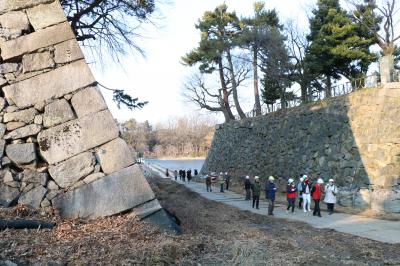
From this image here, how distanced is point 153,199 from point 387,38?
24397mm

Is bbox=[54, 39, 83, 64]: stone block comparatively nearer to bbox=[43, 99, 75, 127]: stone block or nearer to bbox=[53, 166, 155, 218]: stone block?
bbox=[43, 99, 75, 127]: stone block

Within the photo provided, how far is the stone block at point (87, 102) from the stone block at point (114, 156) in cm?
66

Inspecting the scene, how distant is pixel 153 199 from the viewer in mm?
6809

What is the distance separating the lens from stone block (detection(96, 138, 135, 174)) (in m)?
6.71

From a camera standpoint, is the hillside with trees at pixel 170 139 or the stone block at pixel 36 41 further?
the hillside with trees at pixel 170 139

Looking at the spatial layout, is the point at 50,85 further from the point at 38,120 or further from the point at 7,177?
the point at 7,177

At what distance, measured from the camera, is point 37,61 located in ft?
22.7

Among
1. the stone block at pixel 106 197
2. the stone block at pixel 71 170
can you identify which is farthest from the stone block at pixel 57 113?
the stone block at pixel 106 197

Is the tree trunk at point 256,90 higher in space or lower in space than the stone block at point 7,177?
higher

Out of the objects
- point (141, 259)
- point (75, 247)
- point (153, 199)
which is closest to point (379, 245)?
point (153, 199)

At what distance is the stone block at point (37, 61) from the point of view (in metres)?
6.88

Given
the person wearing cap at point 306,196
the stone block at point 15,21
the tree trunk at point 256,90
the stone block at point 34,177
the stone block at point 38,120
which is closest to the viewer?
the stone block at point 34,177

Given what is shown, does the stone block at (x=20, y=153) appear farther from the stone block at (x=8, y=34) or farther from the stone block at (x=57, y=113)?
the stone block at (x=8, y=34)

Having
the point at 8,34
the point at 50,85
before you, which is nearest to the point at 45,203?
the point at 50,85
